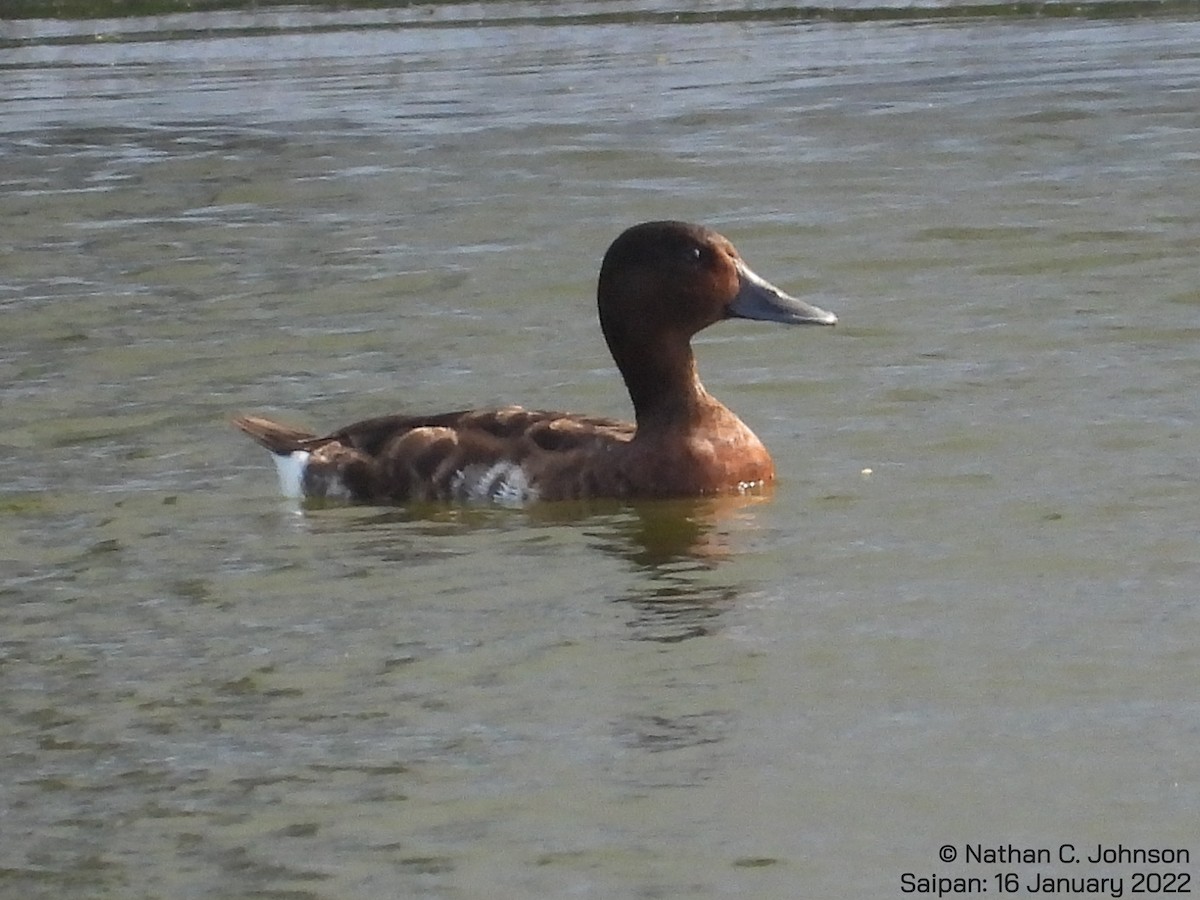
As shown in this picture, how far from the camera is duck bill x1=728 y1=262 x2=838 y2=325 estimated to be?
11508 millimetres

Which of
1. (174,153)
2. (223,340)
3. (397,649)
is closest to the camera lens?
(397,649)

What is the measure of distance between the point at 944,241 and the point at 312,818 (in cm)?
933

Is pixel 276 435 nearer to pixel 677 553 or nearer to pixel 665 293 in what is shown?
pixel 665 293

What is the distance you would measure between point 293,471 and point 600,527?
1.43m

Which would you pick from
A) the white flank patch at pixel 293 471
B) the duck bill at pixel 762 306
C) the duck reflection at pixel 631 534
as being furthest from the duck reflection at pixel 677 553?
the white flank patch at pixel 293 471

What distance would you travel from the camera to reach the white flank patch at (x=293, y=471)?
37.1 ft

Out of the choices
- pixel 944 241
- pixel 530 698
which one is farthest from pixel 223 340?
pixel 530 698

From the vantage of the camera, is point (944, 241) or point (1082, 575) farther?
point (944, 241)

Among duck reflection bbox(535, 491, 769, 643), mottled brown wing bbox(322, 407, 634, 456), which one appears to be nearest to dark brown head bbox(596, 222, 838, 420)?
mottled brown wing bbox(322, 407, 634, 456)

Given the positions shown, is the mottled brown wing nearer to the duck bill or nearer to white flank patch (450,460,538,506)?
white flank patch (450,460,538,506)

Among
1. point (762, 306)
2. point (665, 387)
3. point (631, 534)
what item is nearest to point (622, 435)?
point (665, 387)

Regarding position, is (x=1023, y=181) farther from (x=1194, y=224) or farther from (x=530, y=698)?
(x=530, y=698)

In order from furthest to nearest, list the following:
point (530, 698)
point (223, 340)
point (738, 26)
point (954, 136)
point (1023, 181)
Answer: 1. point (738, 26)
2. point (954, 136)
3. point (1023, 181)
4. point (223, 340)
5. point (530, 698)

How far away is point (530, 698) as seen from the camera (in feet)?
26.8
